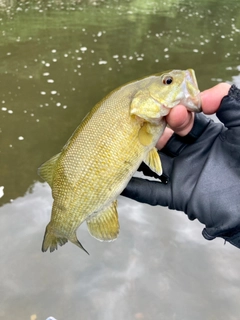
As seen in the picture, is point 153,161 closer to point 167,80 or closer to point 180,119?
point 180,119

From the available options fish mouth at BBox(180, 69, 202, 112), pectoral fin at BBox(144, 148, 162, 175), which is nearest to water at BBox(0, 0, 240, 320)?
pectoral fin at BBox(144, 148, 162, 175)

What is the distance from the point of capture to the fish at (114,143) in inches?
85.5

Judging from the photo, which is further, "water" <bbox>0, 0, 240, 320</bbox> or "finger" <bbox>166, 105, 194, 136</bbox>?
"water" <bbox>0, 0, 240, 320</bbox>

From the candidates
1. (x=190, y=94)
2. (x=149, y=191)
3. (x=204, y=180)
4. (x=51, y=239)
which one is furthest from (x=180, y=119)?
(x=51, y=239)

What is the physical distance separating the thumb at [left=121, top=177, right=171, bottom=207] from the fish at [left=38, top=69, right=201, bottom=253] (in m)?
0.39

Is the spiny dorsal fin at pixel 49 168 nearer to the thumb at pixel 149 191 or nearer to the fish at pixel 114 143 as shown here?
the fish at pixel 114 143

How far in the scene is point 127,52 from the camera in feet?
34.9

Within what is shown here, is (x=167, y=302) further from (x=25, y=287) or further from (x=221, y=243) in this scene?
(x=25, y=287)

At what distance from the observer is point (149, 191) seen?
266 cm

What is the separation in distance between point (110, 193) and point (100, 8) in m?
15.2

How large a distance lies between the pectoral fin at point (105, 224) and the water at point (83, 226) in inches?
70.8

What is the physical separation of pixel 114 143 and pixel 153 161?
10.9 inches

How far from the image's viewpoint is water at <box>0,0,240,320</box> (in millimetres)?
3883

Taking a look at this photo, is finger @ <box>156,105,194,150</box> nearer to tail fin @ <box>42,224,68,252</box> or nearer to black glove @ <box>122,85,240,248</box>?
black glove @ <box>122,85,240,248</box>
